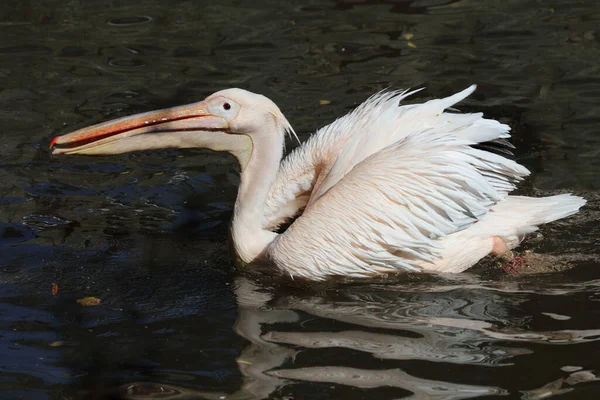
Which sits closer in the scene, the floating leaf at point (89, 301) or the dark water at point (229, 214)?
the dark water at point (229, 214)

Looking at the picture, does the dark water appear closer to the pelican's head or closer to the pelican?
the pelican

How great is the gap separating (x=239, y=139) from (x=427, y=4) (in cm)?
510

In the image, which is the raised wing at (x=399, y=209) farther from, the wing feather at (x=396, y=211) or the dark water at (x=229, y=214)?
the dark water at (x=229, y=214)

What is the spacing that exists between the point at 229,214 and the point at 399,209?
151cm

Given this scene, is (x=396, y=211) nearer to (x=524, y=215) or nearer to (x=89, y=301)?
(x=524, y=215)

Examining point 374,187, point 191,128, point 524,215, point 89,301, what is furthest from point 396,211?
point 89,301

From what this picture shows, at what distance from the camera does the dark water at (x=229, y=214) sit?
4.10 m

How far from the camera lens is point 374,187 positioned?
5070 millimetres

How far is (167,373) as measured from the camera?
4.11 m

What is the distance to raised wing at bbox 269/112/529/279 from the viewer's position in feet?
16.4

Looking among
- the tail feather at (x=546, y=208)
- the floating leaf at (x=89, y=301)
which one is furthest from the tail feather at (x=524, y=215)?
the floating leaf at (x=89, y=301)

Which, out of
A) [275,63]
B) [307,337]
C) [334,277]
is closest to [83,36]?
[275,63]

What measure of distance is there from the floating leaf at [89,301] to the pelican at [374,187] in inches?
31.3

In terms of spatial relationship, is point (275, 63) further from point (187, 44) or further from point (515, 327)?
point (515, 327)
